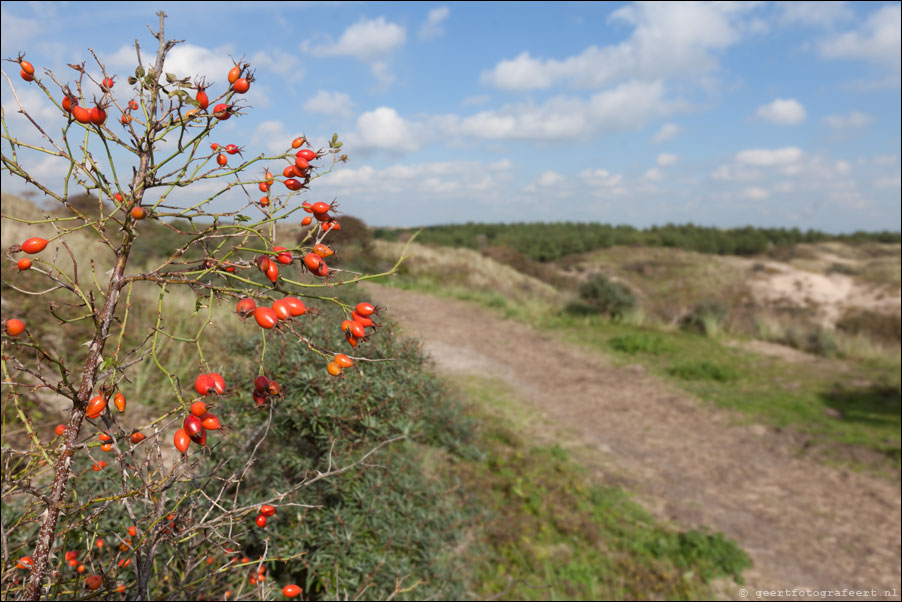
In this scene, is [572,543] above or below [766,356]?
below

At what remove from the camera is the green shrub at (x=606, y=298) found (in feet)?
40.7

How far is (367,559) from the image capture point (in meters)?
2.44

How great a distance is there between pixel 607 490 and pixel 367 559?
3365mm

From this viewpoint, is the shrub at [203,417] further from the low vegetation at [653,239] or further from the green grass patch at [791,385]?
the low vegetation at [653,239]

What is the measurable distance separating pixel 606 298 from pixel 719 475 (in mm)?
7077

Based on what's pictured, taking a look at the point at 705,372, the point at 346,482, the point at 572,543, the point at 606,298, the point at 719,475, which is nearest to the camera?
the point at 346,482

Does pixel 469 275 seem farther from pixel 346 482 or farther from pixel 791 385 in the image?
pixel 346 482

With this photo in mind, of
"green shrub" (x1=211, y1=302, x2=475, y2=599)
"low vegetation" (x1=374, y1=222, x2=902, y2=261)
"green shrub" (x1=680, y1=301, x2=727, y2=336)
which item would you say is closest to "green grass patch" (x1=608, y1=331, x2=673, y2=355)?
"green shrub" (x1=680, y1=301, x2=727, y2=336)

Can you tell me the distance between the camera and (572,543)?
4324 mm

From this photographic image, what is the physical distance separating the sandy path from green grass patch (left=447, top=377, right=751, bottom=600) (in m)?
0.30

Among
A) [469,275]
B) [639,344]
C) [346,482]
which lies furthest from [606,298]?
[346,482]

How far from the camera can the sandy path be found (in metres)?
4.38

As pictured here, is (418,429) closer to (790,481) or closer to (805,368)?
(790,481)

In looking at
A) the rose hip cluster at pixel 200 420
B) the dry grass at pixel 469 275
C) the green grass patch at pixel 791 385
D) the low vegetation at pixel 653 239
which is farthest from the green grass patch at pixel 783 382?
the low vegetation at pixel 653 239
